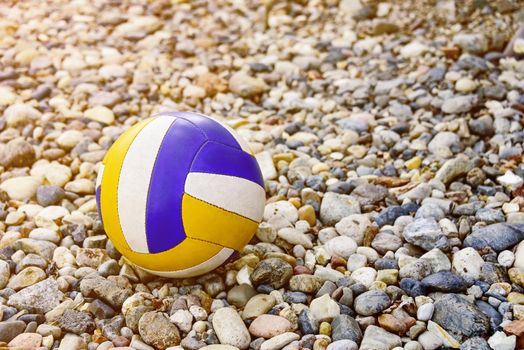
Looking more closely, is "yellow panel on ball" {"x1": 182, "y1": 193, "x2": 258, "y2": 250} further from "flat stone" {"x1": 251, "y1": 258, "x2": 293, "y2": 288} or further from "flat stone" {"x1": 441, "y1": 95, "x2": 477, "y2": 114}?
"flat stone" {"x1": 441, "y1": 95, "x2": 477, "y2": 114}

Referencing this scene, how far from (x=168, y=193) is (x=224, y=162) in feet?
1.09

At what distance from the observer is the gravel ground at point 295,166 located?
3141mm

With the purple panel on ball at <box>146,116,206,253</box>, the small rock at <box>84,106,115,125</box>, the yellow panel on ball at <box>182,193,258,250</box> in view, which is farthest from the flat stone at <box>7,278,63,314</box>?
the small rock at <box>84,106,115,125</box>

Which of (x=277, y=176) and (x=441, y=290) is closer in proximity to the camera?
(x=441, y=290)

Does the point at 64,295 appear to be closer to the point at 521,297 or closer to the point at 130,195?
the point at 130,195

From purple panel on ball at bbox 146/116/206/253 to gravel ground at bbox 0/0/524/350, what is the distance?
0.41 metres

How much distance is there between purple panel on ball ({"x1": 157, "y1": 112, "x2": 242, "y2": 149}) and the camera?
3211 mm

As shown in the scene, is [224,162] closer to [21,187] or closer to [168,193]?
[168,193]

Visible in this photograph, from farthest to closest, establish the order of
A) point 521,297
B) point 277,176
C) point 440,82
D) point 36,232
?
point 440,82
point 277,176
point 36,232
point 521,297

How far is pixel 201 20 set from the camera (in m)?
7.25

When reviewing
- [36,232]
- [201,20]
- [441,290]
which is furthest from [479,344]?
[201,20]

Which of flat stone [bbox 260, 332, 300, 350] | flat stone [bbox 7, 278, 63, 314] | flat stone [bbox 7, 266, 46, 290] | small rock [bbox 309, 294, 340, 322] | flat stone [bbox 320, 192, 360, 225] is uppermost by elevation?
flat stone [bbox 260, 332, 300, 350]

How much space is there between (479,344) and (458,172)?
5.45 ft

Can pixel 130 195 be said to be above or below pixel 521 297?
above
